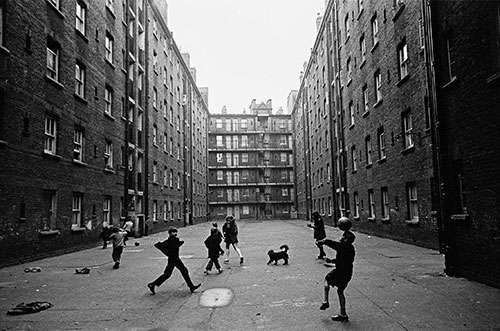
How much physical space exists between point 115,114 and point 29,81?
30.8ft

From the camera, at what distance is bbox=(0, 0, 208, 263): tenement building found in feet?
45.8

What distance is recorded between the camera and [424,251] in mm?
15469

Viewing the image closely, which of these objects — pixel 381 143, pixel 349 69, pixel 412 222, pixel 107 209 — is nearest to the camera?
pixel 412 222

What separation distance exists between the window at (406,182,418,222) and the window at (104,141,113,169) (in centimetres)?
1488

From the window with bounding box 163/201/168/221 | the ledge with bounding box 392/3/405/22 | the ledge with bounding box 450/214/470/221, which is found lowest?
the ledge with bounding box 450/214/470/221

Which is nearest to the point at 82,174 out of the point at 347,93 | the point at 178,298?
the point at 178,298

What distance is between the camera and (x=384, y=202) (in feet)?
73.7

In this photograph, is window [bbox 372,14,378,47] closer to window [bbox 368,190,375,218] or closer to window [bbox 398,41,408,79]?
window [bbox 398,41,408,79]

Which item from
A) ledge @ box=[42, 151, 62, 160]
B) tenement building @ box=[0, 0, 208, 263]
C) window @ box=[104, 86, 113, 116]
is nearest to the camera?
tenement building @ box=[0, 0, 208, 263]

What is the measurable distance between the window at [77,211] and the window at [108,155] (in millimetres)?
3665

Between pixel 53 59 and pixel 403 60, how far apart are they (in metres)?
14.8

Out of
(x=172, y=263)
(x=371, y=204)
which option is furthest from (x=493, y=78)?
(x=371, y=204)

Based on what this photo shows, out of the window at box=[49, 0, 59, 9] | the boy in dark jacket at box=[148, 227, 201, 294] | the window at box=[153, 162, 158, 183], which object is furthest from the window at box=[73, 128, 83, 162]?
the window at box=[153, 162, 158, 183]

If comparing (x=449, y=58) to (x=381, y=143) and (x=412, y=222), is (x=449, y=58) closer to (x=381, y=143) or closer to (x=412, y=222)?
(x=412, y=222)
